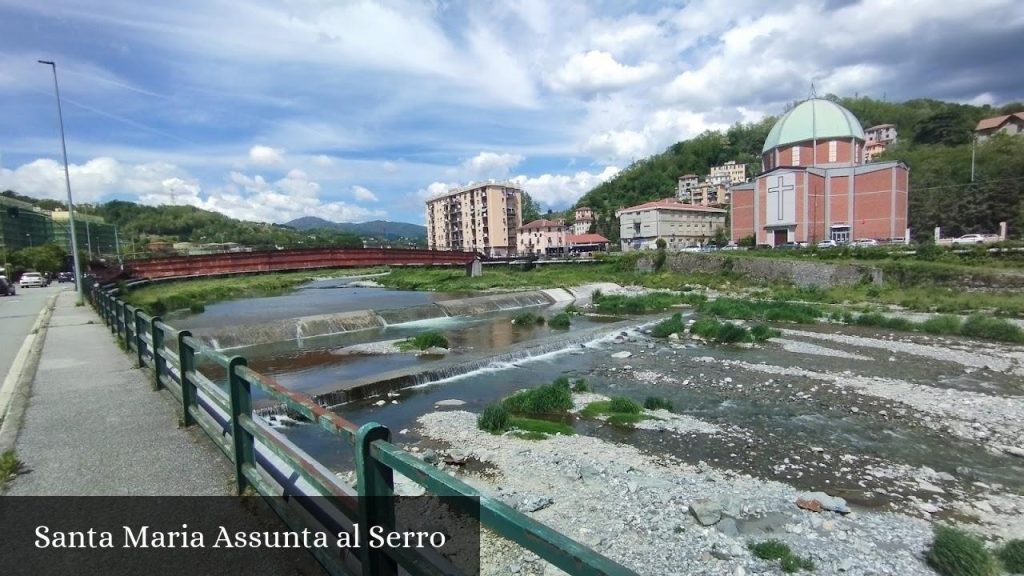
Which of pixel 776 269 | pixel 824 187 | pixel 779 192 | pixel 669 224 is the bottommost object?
pixel 776 269

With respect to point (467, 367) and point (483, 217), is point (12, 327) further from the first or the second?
point (483, 217)

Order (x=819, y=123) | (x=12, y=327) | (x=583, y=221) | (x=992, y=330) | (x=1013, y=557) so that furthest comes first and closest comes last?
(x=583, y=221)
(x=819, y=123)
(x=992, y=330)
(x=12, y=327)
(x=1013, y=557)

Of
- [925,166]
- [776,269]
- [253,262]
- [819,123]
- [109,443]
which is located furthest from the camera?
[925,166]

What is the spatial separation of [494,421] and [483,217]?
116622 millimetres

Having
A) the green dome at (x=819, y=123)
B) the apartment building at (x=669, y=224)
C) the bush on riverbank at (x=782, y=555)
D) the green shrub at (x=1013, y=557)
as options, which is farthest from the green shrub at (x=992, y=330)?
the apartment building at (x=669, y=224)

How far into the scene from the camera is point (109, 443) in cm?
626

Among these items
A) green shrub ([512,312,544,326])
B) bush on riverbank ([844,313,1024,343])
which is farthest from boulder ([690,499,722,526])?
bush on riverbank ([844,313,1024,343])

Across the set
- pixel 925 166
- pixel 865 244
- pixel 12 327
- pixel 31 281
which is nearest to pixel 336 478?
pixel 12 327

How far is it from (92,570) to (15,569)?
2.04 ft

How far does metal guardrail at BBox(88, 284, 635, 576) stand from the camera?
2066 millimetres

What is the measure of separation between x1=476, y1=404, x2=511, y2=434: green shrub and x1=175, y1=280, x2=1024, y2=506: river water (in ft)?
5.05

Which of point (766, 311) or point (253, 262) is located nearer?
point (766, 311)

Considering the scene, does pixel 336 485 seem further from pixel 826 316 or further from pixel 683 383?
pixel 826 316

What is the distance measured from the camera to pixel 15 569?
3859 mm
